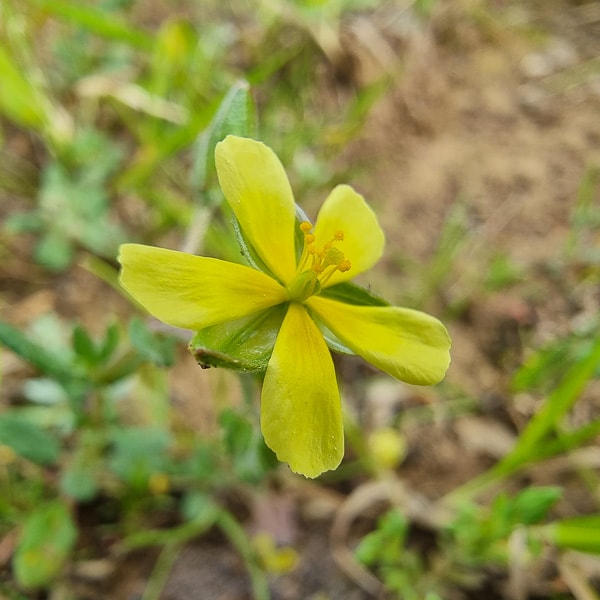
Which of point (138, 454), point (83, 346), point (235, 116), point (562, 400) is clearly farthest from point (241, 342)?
point (562, 400)

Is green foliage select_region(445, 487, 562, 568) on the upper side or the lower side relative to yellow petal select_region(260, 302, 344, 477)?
lower

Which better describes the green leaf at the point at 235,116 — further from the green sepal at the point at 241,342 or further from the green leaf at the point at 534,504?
the green leaf at the point at 534,504

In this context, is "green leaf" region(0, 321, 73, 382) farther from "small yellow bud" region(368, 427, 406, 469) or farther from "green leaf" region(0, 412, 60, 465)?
"small yellow bud" region(368, 427, 406, 469)

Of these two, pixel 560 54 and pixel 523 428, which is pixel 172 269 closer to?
pixel 523 428

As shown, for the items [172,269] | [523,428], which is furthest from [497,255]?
[172,269]

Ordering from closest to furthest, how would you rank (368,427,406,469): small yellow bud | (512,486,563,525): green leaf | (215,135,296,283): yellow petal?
(215,135,296,283): yellow petal < (512,486,563,525): green leaf < (368,427,406,469): small yellow bud

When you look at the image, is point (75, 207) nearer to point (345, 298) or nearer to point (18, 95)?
point (18, 95)

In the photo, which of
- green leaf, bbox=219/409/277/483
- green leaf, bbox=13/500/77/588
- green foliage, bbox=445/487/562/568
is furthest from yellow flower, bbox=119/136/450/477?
green leaf, bbox=13/500/77/588
